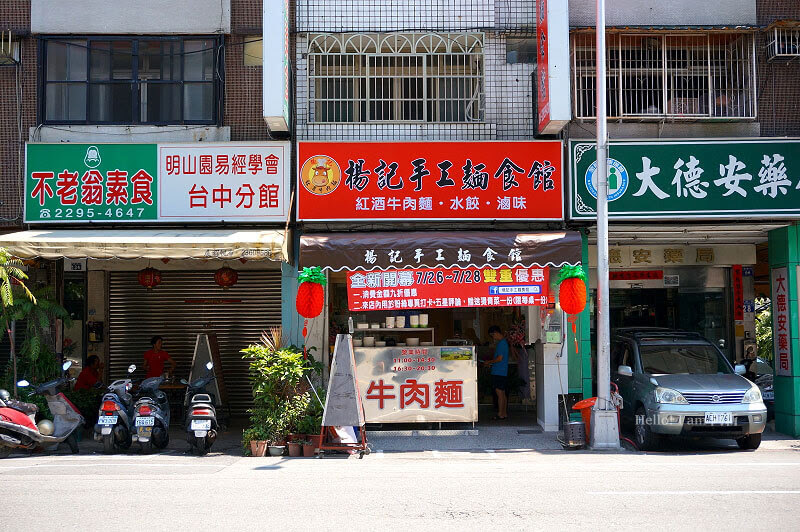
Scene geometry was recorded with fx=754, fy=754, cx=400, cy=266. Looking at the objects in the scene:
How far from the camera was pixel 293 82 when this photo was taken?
14078 mm

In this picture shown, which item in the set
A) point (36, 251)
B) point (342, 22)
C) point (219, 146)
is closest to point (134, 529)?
point (36, 251)

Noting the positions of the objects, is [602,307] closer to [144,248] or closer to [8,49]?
[144,248]

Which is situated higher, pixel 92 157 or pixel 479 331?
pixel 92 157

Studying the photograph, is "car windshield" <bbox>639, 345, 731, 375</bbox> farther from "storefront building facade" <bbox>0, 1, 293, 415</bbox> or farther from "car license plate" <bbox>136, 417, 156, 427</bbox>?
"car license plate" <bbox>136, 417, 156, 427</bbox>

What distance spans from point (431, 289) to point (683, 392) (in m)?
4.28

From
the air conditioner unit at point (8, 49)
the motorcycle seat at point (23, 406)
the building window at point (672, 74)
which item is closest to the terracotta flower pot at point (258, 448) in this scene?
the motorcycle seat at point (23, 406)

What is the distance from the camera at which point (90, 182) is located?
529 inches

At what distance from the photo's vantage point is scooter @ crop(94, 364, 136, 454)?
11734mm

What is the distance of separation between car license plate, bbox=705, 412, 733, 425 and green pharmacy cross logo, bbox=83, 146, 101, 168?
11.1 metres

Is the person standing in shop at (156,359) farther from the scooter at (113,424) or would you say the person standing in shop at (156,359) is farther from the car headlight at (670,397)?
the car headlight at (670,397)

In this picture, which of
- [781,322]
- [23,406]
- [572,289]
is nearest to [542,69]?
[572,289]

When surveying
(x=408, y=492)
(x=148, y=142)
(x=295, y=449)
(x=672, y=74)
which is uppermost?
A: (x=672, y=74)

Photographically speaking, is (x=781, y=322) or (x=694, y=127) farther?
(x=694, y=127)

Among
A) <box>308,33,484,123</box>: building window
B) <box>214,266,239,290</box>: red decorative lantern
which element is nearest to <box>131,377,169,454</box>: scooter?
<box>214,266,239,290</box>: red decorative lantern
